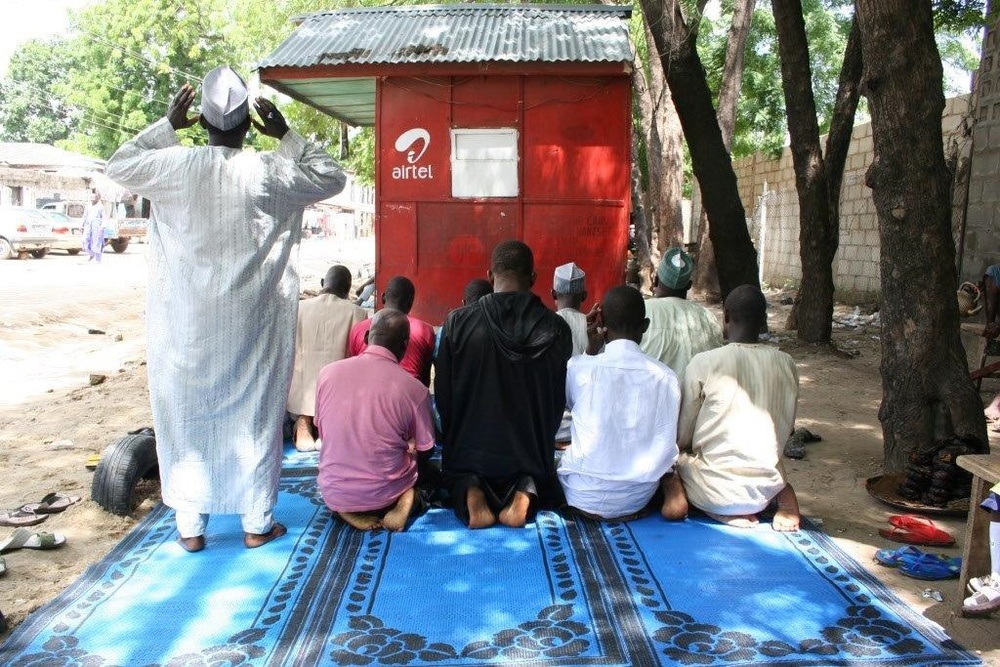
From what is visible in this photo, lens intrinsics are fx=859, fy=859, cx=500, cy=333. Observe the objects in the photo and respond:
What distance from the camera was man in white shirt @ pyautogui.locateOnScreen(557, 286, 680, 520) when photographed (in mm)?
3994

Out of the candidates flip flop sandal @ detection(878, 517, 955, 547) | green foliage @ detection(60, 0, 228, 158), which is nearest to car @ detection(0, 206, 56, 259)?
green foliage @ detection(60, 0, 228, 158)

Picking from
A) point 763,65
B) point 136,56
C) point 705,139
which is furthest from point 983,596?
point 136,56

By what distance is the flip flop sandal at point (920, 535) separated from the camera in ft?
12.7

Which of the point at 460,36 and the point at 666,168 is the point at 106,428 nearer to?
the point at 460,36

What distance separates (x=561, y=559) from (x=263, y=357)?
1542 millimetres

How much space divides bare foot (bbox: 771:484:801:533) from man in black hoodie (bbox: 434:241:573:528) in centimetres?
104

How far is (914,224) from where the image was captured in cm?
465

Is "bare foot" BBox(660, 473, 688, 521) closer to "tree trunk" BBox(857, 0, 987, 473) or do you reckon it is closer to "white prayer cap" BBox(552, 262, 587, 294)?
"tree trunk" BBox(857, 0, 987, 473)

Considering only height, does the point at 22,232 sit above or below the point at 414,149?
below

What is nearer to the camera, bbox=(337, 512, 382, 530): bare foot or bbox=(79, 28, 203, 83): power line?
bbox=(337, 512, 382, 530): bare foot

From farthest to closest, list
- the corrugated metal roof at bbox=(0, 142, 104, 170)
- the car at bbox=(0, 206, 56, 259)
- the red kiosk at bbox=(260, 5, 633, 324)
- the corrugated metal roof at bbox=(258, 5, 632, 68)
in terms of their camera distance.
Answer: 1. the corrugated metal roof at bbox=(0, 142, 104, 170)
2. the car at bbox=(0, 206, 56, 259)
3. the red kiosk at bbox=(260, 5, 633, 324)
4. the corrugated metal roof at bbox=(258, 5, 632, 68)

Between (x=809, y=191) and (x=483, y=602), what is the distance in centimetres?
729

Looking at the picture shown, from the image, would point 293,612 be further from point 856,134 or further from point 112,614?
point 856,134

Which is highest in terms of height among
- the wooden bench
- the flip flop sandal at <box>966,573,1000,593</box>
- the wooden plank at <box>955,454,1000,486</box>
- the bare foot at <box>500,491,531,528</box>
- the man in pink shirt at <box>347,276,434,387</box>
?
the man in pink shirt at <box>347,276,434,387</box>
